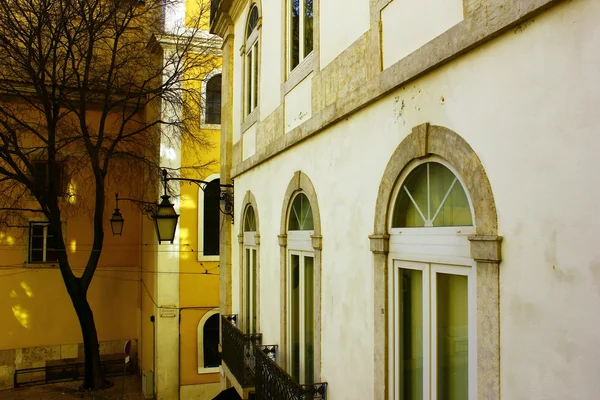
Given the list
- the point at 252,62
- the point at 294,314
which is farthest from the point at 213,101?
the point at 294,314

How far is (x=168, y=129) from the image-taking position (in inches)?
719

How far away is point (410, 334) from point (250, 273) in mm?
5938

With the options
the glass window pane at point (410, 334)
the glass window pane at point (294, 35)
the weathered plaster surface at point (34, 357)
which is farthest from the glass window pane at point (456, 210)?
the weathered plaster surface at point (34, 357)

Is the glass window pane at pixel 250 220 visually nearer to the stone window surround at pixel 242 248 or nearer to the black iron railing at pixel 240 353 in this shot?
the stone window surround at pixel 242 248

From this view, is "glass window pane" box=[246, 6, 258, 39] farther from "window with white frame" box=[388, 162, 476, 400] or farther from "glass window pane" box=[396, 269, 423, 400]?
"glass window pane" box=[396, 269, 423, 400]

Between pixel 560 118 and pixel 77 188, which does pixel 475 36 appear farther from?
pixel 77 188

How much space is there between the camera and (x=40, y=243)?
19469mm

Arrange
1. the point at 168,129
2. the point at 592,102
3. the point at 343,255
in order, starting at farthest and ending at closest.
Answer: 1. the point at 168,129
2. the point at 343,255
3. the point at 592,102

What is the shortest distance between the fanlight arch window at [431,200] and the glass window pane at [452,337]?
409 millimetres

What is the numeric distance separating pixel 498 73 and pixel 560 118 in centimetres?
62

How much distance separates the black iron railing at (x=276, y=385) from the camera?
5.91m

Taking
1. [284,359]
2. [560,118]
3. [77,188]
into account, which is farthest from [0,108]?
[560,118]

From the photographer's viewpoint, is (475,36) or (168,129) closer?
(475,36)

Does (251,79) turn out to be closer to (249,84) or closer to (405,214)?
(249,84)
